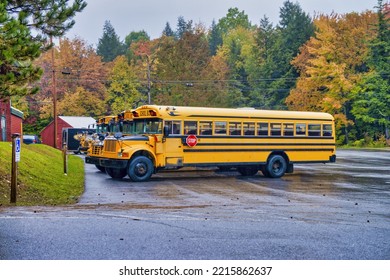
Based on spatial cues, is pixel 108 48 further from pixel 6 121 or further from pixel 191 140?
pixel 191 140

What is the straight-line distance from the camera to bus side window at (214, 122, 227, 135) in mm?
18578

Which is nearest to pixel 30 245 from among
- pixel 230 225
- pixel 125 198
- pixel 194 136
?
pixel 230 225

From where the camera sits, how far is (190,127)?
714 inches

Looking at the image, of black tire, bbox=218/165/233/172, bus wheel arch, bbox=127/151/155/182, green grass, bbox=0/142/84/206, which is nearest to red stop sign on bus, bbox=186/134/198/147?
bus wheel arch, bbox=127/151/155/182

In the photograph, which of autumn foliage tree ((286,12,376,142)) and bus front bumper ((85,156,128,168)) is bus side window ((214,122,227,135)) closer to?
bus front bumper ((85,156,128,168))

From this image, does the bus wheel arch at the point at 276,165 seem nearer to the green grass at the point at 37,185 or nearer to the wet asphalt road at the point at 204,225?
the wet asphalt road at the point at 204,225

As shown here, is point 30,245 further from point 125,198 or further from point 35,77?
point 35,77

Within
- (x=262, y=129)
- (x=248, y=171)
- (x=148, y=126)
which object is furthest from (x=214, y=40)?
(x=148, y=126)

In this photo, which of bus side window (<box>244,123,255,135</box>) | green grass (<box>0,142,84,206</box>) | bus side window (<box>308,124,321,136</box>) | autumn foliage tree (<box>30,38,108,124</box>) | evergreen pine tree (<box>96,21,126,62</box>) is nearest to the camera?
green grass (<box>0,142,84,206</box>)

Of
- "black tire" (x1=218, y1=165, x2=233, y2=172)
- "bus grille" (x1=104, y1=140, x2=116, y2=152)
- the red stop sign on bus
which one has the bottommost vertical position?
"black tire" (x1=218, y1=165, x2=233, y2=172)

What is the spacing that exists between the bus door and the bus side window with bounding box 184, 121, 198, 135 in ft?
0.69

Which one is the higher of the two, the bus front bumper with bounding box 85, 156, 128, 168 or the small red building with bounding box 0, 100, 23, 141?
the small red building with bounding box 0, 100, 23, 141

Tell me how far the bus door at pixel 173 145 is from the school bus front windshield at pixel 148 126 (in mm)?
307

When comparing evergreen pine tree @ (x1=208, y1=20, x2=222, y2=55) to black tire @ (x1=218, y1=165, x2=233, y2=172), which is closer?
black tire @ (x1=218, y1=165, x2=233, y2=172)
